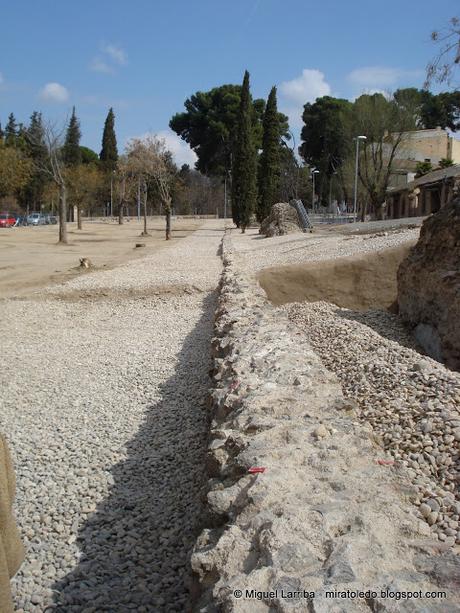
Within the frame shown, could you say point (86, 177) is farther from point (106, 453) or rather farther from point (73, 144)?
point (106, 453)

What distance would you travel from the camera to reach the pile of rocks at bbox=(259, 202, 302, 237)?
85.1 feet

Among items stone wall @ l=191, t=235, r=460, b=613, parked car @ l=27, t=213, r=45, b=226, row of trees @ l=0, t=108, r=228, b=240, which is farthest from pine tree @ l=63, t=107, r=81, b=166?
stone wall @ l=191, t=235, r=460, b=613

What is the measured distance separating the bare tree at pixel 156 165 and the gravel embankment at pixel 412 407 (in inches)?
1090

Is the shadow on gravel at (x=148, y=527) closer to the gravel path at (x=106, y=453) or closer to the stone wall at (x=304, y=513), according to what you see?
the gravel path at (x=106, y=453)

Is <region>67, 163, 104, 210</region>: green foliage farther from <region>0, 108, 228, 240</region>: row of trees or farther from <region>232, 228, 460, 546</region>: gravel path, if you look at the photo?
<region>232, 228, 460, 546</region>: gravel path

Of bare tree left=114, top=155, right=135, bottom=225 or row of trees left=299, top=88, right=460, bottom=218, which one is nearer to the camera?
row of trees left=299, top=88, right=460, bottom=218

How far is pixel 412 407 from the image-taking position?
3805 mm

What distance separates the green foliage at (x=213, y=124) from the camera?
205ft

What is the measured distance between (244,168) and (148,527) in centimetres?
→ 3555

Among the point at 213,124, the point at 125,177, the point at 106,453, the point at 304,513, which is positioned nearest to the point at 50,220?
the point at 125,177

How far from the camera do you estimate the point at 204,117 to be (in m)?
64.1

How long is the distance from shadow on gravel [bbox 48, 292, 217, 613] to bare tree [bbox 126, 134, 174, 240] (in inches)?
1103

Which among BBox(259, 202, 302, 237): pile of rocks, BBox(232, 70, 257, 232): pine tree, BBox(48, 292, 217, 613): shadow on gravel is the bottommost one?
BBox(48, 292, 217, 613): shadow on gravel

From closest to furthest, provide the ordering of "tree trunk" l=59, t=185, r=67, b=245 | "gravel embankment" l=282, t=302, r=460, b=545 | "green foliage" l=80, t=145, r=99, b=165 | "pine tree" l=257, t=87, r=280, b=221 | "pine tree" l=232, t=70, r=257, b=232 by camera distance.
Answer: "gravel embankment" l=282, t=302, r=460, b=545 → "tree trunk" l=59, t=185, r=67, b=245 → "pine tree" l=232, t=70, r=257, b=232 → "pine tree" l=257, t=87, r=280, b=221 → "green foliage" l=80, t=145, r=99, b=165
